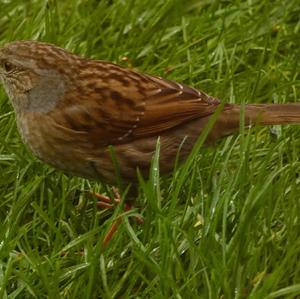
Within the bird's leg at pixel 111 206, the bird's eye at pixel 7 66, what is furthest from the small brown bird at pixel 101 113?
the bird's leg at pixel 111 206

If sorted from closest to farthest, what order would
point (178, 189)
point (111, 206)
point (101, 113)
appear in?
point (178, 189) < point (101, 113) < point (111, 206)

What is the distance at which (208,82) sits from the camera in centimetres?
673

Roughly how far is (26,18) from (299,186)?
2.27 metres

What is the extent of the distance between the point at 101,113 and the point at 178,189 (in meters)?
0.78

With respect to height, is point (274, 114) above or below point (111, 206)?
above

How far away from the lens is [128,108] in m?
5.68

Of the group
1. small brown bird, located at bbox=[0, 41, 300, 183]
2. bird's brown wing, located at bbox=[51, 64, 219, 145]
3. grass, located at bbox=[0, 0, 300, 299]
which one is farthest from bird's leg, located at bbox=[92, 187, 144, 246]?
bird's brown wing, located at bbox=[51, 64, 219, 145]

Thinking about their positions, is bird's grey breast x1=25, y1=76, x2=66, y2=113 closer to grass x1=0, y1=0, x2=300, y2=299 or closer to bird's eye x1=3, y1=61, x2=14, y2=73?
bird's eye x1=3, y1=61, x2=14, y2=73

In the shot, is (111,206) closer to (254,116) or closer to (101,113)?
(101,113)

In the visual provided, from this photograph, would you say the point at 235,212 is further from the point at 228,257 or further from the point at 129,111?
the point at 129,111

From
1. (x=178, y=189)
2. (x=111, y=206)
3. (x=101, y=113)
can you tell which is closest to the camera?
(x=178, y=189)

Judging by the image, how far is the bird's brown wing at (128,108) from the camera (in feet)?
18.4

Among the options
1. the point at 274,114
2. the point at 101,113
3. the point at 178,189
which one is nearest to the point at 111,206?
the point at 101,113

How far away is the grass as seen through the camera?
478 centimetres
